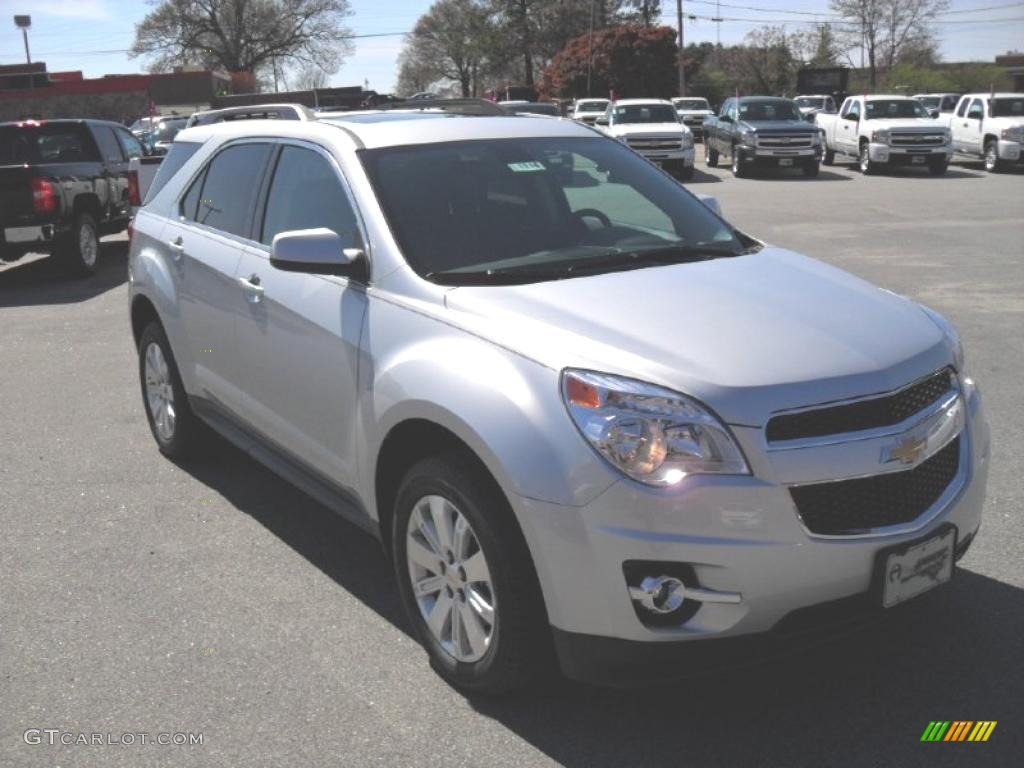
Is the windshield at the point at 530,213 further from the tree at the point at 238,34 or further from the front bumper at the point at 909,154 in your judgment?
the tree at the point at 238,34

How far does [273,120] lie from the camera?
16.9 feet

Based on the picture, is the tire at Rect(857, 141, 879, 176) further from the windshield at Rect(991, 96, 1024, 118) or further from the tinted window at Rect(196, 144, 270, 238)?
the tinted window at Rect(196, 144, 270, 238)

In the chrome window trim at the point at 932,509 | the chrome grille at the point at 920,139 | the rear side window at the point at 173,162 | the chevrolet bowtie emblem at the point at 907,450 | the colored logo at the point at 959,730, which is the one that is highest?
the chrome grille at the point at 920,139

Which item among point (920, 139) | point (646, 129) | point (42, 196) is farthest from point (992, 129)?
point (42, 196)

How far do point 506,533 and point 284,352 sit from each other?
159 centimetres

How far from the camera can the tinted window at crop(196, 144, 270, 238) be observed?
4914mm

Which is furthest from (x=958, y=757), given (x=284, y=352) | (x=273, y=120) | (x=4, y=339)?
(x=4, y=339)

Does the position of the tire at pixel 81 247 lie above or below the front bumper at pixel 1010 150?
below

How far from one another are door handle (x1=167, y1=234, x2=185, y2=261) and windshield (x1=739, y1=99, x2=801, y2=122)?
23.1 meters

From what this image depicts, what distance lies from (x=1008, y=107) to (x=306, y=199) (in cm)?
2515

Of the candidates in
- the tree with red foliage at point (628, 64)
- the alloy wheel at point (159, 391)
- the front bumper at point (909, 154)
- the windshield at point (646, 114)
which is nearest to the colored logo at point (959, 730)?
the alloy wheel at point (159, 391)

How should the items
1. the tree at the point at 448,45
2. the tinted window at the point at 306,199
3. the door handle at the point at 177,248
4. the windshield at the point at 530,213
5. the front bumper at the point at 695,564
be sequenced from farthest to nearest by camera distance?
the tree at the point at 448,45 → the door handle at the point at 177,248 → the tinted window at the point at 306,199 → the windshield at the point at 530,213 → the front bumper at the point at 695,564

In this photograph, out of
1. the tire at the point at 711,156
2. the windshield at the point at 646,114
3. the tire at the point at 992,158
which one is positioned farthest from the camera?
the tire at the point at 711,156

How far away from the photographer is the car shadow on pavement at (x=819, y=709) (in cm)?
311
